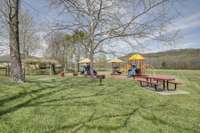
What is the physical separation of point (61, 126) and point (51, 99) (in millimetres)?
2302

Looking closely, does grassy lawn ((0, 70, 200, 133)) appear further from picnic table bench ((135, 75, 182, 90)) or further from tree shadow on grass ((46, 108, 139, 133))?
picnic table bench ((135, 75, 182, 90))

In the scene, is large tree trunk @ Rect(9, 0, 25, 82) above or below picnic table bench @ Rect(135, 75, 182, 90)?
above

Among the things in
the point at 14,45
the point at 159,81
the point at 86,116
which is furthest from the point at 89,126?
the point at 159,81

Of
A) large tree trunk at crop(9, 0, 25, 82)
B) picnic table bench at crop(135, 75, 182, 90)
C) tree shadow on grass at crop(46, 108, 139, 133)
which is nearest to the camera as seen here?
tree shadow on grass at crop(46, 108, 139, 133)

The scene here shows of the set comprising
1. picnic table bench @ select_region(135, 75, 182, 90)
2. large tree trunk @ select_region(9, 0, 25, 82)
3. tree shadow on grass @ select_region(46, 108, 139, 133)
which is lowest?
tree shadow on grass @ select_region(46, 108, 139, 133)

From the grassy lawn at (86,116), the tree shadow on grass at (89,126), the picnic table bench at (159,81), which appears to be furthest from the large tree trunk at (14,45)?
the picnic table bench at (159,81)

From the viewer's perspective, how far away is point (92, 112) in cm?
504

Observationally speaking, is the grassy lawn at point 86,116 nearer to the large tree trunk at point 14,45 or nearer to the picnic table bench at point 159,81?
the large tree trunk at point 14,45

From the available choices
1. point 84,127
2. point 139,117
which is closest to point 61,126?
point 84,127

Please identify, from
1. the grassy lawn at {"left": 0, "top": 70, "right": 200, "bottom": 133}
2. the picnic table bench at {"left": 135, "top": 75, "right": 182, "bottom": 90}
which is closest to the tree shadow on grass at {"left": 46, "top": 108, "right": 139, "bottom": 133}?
the grassy lawn at {"left": 0, "top": 70, "right": 200, "bottom": 133}

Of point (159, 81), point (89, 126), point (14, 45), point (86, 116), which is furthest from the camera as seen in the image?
point (159, 81)

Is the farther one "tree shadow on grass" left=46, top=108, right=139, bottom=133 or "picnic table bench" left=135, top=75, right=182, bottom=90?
"picnic table bench" left=135, top=75, right=182, bottom=90

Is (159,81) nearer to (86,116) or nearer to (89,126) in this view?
(86,116)

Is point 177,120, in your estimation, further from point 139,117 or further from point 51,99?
point 51,99
